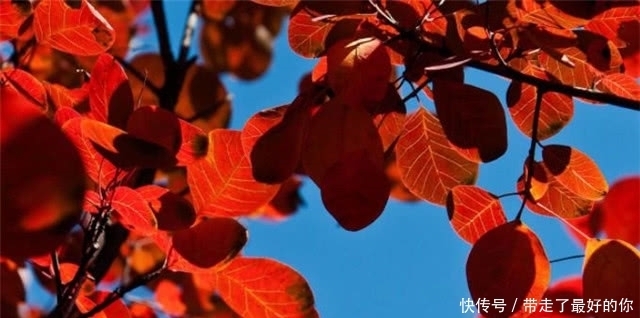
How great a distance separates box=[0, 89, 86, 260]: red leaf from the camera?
0.54 metres

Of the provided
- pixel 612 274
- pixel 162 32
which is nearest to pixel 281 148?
pixel 612 274

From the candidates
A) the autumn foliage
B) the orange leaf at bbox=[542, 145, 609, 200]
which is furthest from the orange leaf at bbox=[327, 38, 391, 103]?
the orange leaf at bbox=[542, 145, 609, 200]

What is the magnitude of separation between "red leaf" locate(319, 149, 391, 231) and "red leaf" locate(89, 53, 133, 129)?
8.3 inches

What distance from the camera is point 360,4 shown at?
3.19ft

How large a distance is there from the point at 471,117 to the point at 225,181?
25 cm

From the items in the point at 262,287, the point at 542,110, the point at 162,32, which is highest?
the point at 542,110

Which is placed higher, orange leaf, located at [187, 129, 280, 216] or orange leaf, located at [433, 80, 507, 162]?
orange leaf, located at [433, 80, 507, 162]

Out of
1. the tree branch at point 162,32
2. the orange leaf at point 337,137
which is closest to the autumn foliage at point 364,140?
the orange leaf at point 337,137

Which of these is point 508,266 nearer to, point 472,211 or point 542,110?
point 472,211

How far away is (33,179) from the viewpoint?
0.55 metres

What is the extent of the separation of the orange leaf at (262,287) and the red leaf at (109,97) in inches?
7.0

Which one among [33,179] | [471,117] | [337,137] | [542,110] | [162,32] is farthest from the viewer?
[162,32]

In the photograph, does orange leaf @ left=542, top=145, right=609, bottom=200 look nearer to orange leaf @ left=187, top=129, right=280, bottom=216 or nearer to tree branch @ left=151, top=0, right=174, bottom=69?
orange leaf @ left=187, top=129, right=280, bottom=216

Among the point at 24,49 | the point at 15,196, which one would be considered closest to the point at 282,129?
the point at 15,196
